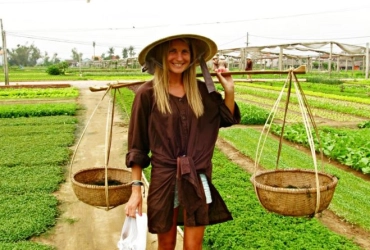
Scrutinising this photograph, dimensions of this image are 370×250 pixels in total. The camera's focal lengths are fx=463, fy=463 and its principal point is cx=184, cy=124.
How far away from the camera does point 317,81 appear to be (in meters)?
24.5

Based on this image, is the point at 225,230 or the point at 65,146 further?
the point at 65,146

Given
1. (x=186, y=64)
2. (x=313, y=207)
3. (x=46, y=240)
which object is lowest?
(x=46, y=240)

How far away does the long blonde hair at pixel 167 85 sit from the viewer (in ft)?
7.79

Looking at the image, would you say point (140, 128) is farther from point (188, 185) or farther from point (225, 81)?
point (225, 81)

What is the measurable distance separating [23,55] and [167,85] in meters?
88.4

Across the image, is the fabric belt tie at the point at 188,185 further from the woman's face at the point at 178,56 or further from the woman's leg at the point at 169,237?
the woman's face at the point at 178,56

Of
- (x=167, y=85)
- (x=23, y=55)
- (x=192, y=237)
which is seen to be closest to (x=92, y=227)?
(x=192, y=237)

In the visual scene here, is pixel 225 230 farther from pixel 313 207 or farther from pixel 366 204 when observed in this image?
pixel 366 204

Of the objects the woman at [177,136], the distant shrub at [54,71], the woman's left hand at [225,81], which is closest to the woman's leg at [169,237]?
the woman at [177,136]

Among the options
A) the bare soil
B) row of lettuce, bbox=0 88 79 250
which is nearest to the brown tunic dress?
the bare soil

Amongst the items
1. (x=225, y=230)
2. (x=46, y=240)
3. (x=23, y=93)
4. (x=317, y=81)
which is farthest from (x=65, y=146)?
(x=317, y=81)

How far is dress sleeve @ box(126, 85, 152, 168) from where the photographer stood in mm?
2410

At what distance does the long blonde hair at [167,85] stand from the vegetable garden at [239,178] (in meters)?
1.12

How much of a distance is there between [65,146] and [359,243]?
5762mm
